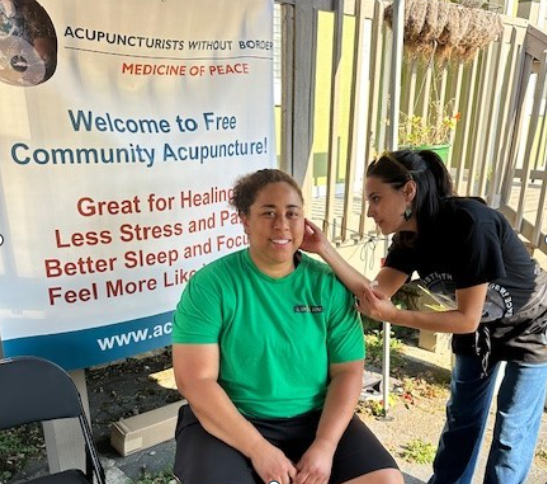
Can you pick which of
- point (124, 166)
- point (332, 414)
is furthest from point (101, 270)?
point (332, 414)

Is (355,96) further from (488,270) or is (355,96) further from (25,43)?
(25,43)

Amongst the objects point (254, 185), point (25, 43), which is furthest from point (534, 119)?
point (25, 43)

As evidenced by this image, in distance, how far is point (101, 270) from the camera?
2.05 m

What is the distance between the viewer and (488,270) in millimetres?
1729

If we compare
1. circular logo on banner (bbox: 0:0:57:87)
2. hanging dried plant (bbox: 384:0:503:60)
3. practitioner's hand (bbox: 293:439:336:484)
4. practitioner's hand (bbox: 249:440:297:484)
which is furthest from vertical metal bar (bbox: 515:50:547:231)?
circular logo on banner (bbox: 0:0:57:87)

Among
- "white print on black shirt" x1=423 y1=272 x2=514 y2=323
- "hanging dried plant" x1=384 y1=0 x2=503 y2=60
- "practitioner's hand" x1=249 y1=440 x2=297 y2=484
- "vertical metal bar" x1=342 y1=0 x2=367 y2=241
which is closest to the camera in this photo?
"practitioner's hand" x1=249 y1=440 x2=297 y2=484

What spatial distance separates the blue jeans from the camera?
202cm

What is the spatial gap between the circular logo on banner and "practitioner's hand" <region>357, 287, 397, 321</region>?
139cm

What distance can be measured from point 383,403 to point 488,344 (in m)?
1.28

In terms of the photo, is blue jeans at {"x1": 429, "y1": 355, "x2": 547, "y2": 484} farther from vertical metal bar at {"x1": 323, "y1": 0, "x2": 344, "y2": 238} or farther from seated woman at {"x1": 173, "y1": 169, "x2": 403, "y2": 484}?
vertical metal bar at {"x1": 323, "y1": 0, "x2": 344, "y2": 238}

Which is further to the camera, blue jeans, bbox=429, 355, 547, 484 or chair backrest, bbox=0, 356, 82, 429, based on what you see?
blue jeans, bbox=429, 355, 547, 484

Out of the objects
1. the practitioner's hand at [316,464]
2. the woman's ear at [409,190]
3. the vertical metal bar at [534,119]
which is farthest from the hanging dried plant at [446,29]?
the practitioner's hand at [316,464]

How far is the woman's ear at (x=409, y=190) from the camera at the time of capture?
5.88ft

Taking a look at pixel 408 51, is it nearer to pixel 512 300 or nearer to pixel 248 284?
pixel 512 300
